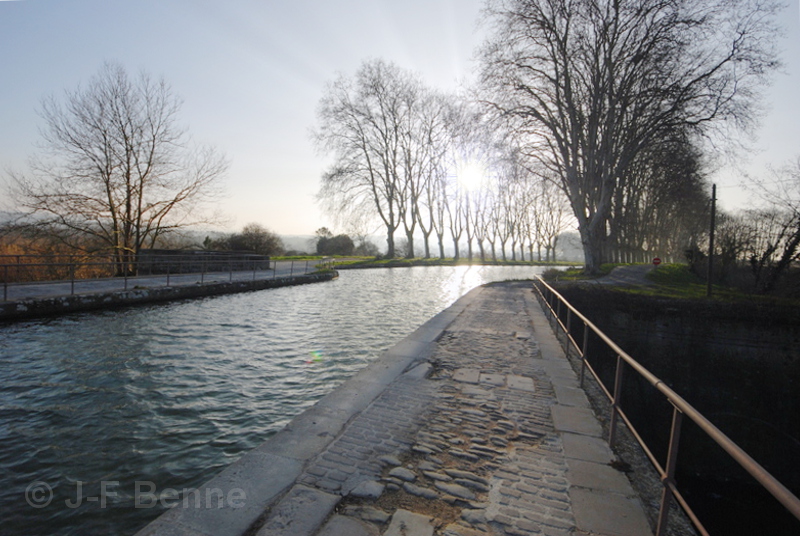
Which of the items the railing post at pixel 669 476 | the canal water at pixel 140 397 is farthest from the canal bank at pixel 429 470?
the canal water at pixel 140 397

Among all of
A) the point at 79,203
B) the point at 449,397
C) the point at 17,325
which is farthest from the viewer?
the point at 79,203

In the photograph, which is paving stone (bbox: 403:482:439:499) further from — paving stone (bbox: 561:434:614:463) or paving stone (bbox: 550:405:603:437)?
paving stone (bbox: 550:405:603:437)

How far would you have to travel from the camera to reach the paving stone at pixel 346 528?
236 centimetres

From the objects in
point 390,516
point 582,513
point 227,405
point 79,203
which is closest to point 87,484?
point 227,405

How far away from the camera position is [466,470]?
3129 mm

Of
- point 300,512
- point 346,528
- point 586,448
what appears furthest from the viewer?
point 586,448

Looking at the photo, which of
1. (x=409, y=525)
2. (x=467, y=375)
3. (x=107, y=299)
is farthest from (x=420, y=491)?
(x=107, y=299)

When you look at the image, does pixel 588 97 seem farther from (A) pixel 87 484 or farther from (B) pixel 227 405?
(A) pixel 87 484

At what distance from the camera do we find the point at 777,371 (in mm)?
9336

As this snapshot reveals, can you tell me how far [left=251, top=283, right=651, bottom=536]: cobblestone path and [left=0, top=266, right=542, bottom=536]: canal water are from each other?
135 cm

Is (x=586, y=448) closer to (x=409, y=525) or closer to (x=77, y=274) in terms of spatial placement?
(x=409, y=525)

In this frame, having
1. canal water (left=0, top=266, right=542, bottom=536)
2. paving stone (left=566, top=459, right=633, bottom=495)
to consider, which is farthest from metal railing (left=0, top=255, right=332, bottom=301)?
paving stone (left=566, top=459, right=633, bottom=495)

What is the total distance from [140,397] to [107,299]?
25.3ft

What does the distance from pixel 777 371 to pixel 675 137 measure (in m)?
12.6
